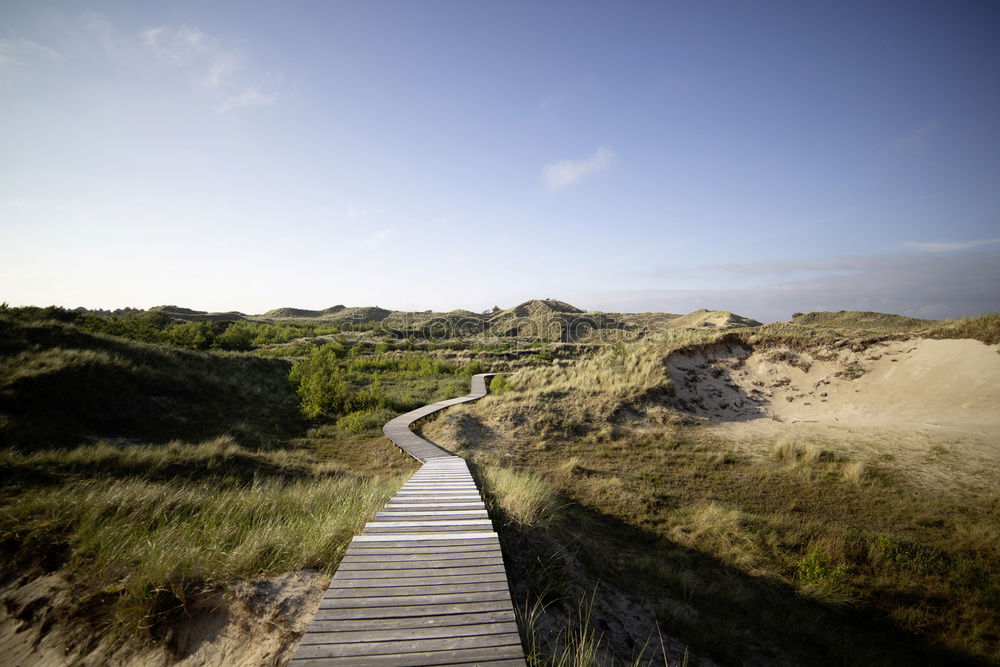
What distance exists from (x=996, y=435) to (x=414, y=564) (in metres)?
13.7

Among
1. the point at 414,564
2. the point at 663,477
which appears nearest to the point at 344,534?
the point at 414,564

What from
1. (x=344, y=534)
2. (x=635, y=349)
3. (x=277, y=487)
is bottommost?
(x=277, y=487)

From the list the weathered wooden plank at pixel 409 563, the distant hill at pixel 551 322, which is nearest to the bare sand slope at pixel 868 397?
the weathered wooden plank at pixel 409 563

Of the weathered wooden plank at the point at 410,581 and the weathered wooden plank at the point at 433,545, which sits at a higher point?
the weathered wooden plank at the point at 410,581

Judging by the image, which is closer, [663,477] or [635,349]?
[663,477]

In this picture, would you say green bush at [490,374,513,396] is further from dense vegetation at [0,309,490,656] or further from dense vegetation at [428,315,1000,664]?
dense vegetation at [428,315,1000,664]

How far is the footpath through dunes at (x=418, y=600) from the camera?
7.86 feet

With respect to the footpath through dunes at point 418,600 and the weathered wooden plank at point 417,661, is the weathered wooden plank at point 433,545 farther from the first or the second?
the weathered wooden plank at point 417,661

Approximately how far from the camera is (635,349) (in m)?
17.2

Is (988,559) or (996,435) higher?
(996,435)

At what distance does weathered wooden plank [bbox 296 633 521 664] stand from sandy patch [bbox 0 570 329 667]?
69 centimetres

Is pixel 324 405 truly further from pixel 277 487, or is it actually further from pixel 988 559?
pixel 988 559

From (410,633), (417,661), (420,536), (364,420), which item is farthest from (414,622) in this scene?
(364,420)

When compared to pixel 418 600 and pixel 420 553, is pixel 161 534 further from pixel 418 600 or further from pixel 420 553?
pixel 418 600
